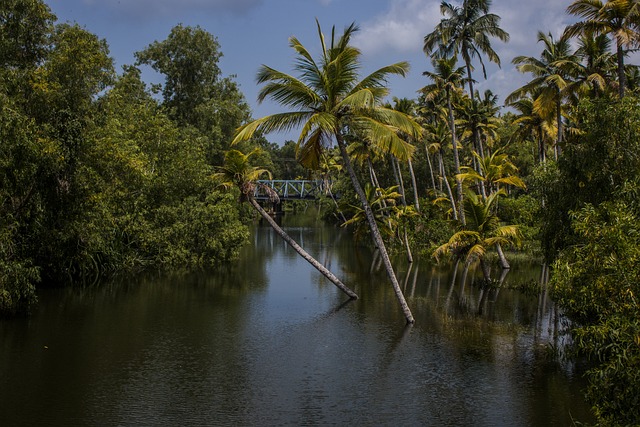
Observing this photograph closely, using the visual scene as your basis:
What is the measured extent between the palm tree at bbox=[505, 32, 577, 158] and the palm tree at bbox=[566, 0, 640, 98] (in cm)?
425

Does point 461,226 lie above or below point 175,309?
above

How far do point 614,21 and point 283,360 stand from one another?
593 inches

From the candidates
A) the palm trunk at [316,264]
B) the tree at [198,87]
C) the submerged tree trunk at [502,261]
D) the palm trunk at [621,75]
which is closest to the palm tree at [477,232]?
the palm trunk at [316,264]

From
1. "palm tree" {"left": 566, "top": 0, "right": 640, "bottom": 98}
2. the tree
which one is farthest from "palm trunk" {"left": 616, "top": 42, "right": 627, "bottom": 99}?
the tree

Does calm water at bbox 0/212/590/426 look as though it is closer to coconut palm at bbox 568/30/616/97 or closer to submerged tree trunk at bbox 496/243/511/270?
submerged tree trunk at bbox 496/243/511/270

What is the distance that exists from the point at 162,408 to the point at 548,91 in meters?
20.8

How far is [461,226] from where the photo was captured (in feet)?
84.8

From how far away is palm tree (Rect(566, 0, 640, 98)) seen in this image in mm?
17812

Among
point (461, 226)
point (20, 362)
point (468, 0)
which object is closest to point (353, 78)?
point (461, 226)

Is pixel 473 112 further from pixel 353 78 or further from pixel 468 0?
pixel 353 78

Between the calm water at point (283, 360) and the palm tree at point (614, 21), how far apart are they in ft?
30.4

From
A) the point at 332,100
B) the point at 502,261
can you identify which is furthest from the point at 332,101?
the point at 502,261

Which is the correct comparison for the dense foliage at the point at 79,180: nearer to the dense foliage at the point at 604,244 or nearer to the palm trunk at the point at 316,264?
the palm trunk at the point at 316,264

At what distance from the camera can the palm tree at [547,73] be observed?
25297mm
